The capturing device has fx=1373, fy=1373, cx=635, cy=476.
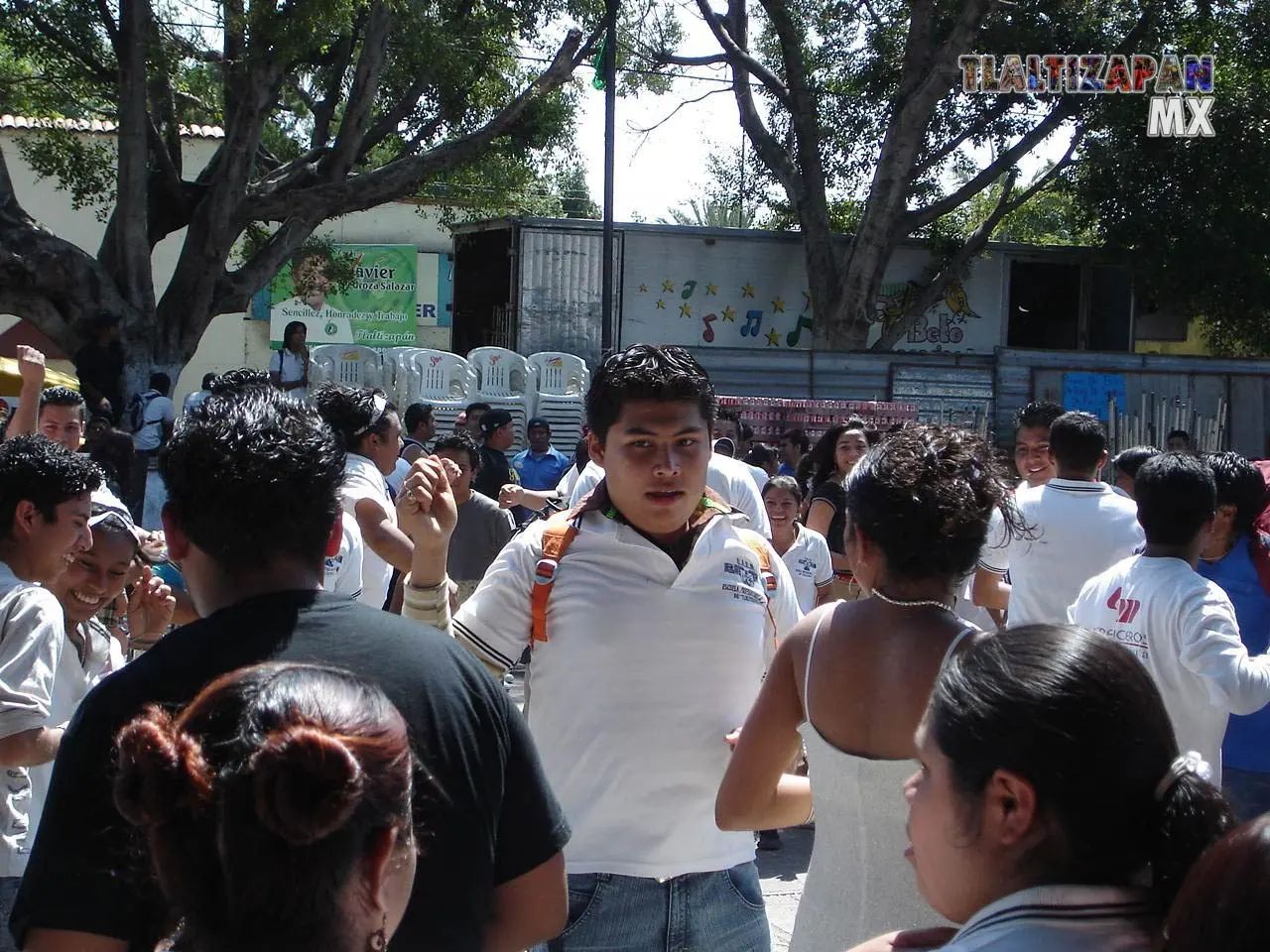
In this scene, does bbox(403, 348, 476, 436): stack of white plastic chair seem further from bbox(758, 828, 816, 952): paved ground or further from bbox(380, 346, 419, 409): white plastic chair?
bbox(758, 828, 816, 952): paved ground

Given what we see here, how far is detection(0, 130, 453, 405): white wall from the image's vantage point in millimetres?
29156

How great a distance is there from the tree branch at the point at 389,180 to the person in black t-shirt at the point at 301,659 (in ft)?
49.9

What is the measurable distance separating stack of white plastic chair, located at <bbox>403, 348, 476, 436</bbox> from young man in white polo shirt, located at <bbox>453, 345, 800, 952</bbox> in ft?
44.4

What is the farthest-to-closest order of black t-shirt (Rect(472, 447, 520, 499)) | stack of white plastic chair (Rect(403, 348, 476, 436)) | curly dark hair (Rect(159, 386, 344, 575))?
stack of white plastic chair (Rect(403, 348, 476, 436)) → black t-shirt (Rect(472, 447, 520, 499)) → curly dark hair (Rect(159, 386, 344, 575))

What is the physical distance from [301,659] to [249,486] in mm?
264

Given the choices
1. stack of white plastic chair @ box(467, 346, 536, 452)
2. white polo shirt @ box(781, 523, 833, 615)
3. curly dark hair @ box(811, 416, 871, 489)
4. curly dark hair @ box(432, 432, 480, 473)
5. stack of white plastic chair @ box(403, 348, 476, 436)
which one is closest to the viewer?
white polo shirt @ box(781, 523, 833, 615)

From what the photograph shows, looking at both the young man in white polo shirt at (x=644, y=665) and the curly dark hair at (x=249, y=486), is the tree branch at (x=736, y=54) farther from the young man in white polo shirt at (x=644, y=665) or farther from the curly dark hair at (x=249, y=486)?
the curly dark hair at (x=249, y=486)

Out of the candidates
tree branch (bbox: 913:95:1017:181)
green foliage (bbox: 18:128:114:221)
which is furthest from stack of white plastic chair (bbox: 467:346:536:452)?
tree branch (bbox: 913:95:1017:181)

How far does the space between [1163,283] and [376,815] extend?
870 inches

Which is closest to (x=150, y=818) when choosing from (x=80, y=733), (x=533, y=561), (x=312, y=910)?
(x=312, y=910)

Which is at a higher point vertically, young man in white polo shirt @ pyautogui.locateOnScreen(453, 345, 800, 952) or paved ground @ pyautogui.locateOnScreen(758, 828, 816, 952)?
young man in white polo shirt @ pyautogui.locateOnScreen(453, 345, 800, 952)

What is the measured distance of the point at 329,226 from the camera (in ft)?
104

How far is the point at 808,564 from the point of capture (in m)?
6.60

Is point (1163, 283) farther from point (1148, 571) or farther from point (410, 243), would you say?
point (1148, 571)
